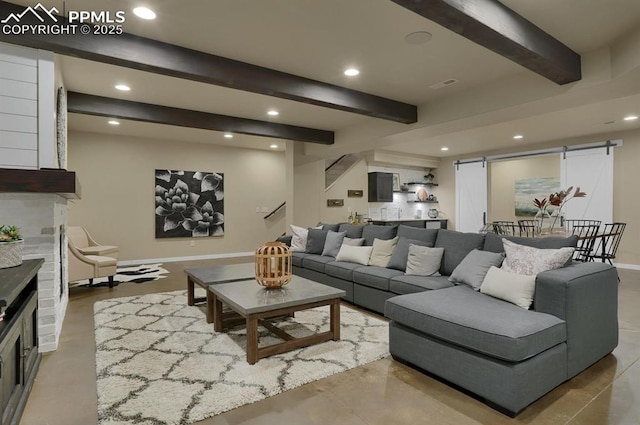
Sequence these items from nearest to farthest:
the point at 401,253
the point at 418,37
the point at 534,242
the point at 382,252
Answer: the point at 534,242 < the point at 418,37 < the point at 401,253 < the point at 382,252

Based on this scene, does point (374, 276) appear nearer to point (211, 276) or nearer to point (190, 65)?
point (211, 276)

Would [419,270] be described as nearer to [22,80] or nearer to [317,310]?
[317,310]

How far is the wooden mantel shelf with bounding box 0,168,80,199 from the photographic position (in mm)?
2506

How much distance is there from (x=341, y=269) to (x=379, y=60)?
2396 millimetres

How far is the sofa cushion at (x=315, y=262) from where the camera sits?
4.63 meters

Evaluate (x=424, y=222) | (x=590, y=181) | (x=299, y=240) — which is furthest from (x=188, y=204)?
(x=590, y=181)

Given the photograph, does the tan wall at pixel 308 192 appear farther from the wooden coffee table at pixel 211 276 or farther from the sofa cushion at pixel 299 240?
the wooden coffee table at pixel 211 276

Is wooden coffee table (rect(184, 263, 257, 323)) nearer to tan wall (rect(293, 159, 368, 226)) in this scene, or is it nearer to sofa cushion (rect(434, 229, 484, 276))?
sofa cushion (rect(434, 229, 484, 276))

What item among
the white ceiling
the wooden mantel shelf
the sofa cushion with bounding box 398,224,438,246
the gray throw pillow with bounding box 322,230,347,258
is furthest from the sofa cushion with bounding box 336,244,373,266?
the wooden mantel shelf

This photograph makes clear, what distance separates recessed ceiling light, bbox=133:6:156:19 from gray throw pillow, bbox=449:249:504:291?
334 centimetres

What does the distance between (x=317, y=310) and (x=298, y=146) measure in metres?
4.35

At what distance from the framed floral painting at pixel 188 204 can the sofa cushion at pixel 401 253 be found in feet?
17.0

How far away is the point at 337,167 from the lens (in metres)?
8.58

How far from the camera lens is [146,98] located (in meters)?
4.81
